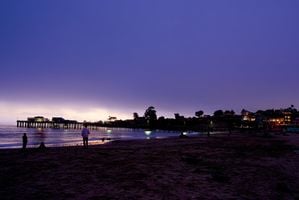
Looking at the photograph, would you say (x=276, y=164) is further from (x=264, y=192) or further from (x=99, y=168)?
(x=99, y=168)

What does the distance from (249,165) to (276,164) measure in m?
1.82

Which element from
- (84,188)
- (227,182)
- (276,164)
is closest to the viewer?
(84,188)

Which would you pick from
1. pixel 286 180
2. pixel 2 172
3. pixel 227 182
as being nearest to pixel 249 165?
pixel 286 180

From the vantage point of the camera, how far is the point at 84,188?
35.6 feet

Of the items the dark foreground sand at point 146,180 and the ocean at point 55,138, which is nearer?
the dark foreground sand at point 146,180

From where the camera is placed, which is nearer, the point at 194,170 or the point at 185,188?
the point at 185,188

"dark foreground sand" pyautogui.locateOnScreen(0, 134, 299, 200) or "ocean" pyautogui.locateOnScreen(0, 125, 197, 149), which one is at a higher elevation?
"ocean" pyautogui.locateOnScreen(0, 125, 197, 149)

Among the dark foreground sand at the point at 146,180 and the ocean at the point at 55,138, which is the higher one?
the ocean at the point at 55,138

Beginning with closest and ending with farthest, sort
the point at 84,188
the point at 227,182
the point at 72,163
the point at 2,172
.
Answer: the point at 84,188, the point at 227,182, the point at 2,172, the point at 72,163

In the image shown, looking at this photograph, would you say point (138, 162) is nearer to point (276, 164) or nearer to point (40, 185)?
point (40, 185)

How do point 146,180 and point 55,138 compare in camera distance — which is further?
point 55,138

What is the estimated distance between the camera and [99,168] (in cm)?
1437

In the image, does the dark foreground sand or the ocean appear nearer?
the dark foreground sand

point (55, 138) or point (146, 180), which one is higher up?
point (55, 138)
